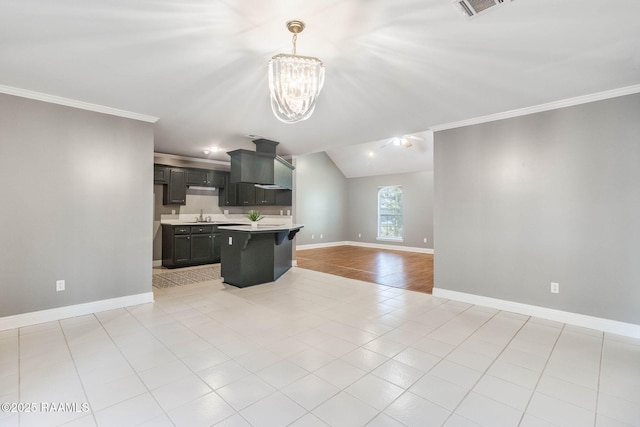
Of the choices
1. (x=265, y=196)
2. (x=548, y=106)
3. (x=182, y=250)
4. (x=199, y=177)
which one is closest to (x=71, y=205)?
(x=182, y=250)

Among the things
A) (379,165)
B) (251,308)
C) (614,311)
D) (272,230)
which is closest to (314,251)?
(379,165)

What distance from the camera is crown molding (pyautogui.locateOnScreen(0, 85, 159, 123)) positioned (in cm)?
A: 306

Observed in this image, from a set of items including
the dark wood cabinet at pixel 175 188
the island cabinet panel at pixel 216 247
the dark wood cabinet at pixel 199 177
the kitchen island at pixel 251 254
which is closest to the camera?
the kitchen island at pixel 251 254

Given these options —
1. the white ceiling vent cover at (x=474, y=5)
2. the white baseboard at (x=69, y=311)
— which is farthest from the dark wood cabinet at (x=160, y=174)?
the white ceiling vent cover at (x=474, y=5)

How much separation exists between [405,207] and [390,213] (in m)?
0.68

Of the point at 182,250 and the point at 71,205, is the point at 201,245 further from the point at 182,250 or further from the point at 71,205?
the point at 71,205

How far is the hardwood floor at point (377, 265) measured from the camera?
528 cm

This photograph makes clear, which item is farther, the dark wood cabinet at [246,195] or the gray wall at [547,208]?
the dark wood cabinet at [246,195]

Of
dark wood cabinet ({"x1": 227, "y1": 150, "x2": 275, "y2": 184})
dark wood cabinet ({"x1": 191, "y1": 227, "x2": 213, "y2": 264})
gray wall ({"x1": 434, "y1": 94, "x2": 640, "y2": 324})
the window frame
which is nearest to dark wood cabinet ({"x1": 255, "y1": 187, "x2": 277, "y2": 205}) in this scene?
dark wood cabinet ({"x1": 191, "y1": 227, "x2": 213, "y2": 264})

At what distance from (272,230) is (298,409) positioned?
3150mm

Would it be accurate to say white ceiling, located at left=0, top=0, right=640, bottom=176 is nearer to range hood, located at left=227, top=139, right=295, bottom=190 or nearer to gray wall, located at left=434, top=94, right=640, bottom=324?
gray wall, located at left=434, top=94, right=640, bottom=324

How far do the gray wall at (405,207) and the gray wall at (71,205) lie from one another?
23.8 feet

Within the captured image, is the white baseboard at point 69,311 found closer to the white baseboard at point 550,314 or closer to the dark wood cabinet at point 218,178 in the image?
the dark wood cabinet at point 218,178

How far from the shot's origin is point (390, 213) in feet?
32.2
